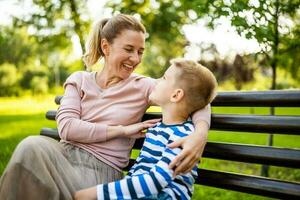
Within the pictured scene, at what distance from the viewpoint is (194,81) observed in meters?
2.42

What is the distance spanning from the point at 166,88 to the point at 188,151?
43 cm

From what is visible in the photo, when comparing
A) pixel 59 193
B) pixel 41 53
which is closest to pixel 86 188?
pixel 59 193

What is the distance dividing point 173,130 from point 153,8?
29.2ft

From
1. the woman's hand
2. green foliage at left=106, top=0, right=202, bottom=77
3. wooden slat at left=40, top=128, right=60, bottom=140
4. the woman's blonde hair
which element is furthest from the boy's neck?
green foliage at left=106, top=0, right=202, bottom=77

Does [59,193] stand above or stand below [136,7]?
below

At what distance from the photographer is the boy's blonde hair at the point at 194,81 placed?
A: 7.94 feet

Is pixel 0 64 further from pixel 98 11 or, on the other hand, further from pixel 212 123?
pixel 212 123

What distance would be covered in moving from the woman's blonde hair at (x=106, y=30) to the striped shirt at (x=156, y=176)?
28.8 inches

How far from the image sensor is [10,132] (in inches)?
424

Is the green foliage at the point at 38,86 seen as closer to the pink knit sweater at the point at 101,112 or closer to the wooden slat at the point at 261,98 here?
the pink knit sweater at the point at 101,112

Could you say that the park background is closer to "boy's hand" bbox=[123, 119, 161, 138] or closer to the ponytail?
the ponytail

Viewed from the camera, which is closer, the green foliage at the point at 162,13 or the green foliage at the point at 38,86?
the green foliage at the point at 162,13

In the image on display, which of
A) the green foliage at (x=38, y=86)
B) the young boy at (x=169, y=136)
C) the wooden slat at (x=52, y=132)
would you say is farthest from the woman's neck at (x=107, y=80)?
the green foliage at (x=38, y=86)

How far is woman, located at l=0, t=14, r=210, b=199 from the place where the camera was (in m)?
2.37
